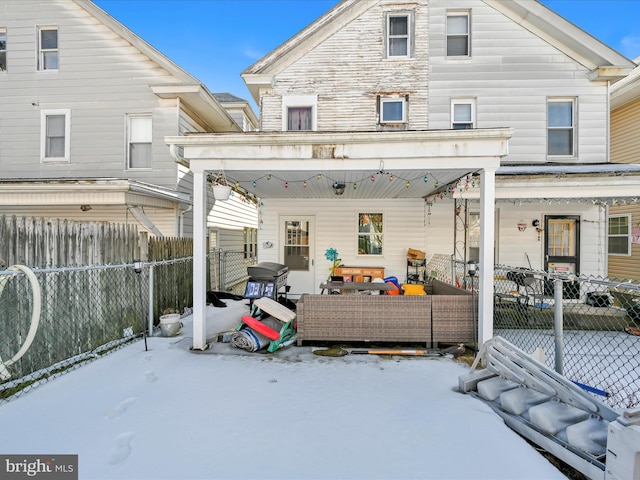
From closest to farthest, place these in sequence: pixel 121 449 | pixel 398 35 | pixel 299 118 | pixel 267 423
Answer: pixel 121 449 < pixel 267 423 < pixel 398 35 < pixel 299 118

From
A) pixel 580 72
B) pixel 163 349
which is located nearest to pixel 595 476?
pixel 163 349

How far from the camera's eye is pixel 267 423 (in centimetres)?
272

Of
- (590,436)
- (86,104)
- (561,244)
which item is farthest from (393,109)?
(86,104)

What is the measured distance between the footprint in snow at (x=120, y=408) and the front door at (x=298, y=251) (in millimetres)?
5532

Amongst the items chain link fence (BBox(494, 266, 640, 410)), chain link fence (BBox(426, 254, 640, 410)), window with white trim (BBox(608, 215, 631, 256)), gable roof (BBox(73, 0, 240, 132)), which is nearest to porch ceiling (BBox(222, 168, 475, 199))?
chain link fence (BBox(426, 254, 640, 410))

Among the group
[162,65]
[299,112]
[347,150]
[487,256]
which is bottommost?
[487,256]

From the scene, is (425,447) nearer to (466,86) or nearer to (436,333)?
(436,333)

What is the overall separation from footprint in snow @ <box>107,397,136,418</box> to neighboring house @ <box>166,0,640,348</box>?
496 cm

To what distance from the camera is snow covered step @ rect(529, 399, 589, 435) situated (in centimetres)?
241

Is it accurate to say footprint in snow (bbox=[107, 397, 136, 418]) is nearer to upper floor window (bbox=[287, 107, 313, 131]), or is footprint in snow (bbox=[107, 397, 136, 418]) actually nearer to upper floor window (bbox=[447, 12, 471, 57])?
upper floor window (bbox=[287, 107, 313, 131])

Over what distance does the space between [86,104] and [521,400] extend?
11.3 m

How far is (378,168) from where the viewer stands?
4.31 meters

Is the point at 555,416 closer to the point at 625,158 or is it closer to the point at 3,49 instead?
the point at 625,158

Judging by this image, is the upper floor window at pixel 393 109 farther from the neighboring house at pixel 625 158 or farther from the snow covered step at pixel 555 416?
the snow covered step at pixel 555 416
